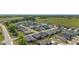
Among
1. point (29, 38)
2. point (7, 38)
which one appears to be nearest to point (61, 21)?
point (29, 38)

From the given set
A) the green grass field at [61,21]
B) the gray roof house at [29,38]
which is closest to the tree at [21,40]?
the gray roof house at [29,38]

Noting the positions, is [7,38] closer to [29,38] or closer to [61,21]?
[29,38]

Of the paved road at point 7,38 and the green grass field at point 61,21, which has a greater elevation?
the green grass field at point 61,21

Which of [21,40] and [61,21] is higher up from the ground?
[61,21]

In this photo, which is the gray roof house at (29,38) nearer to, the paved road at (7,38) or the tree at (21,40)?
the tree at (21,40)

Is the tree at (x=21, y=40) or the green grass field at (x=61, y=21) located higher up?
the green grass field at (x=61, y=21)

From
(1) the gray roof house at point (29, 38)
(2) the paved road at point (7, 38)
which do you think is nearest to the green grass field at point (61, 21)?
(1) the gray roof house at point (29, 38)

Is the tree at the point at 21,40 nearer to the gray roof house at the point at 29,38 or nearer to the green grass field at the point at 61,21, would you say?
the gray roof house at the point at 29,38

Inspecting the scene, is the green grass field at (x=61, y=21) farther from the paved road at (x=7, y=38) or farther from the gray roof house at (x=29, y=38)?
the paved road at (x=7, y=38)

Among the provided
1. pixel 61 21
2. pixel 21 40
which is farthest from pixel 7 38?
pixel 61 21
